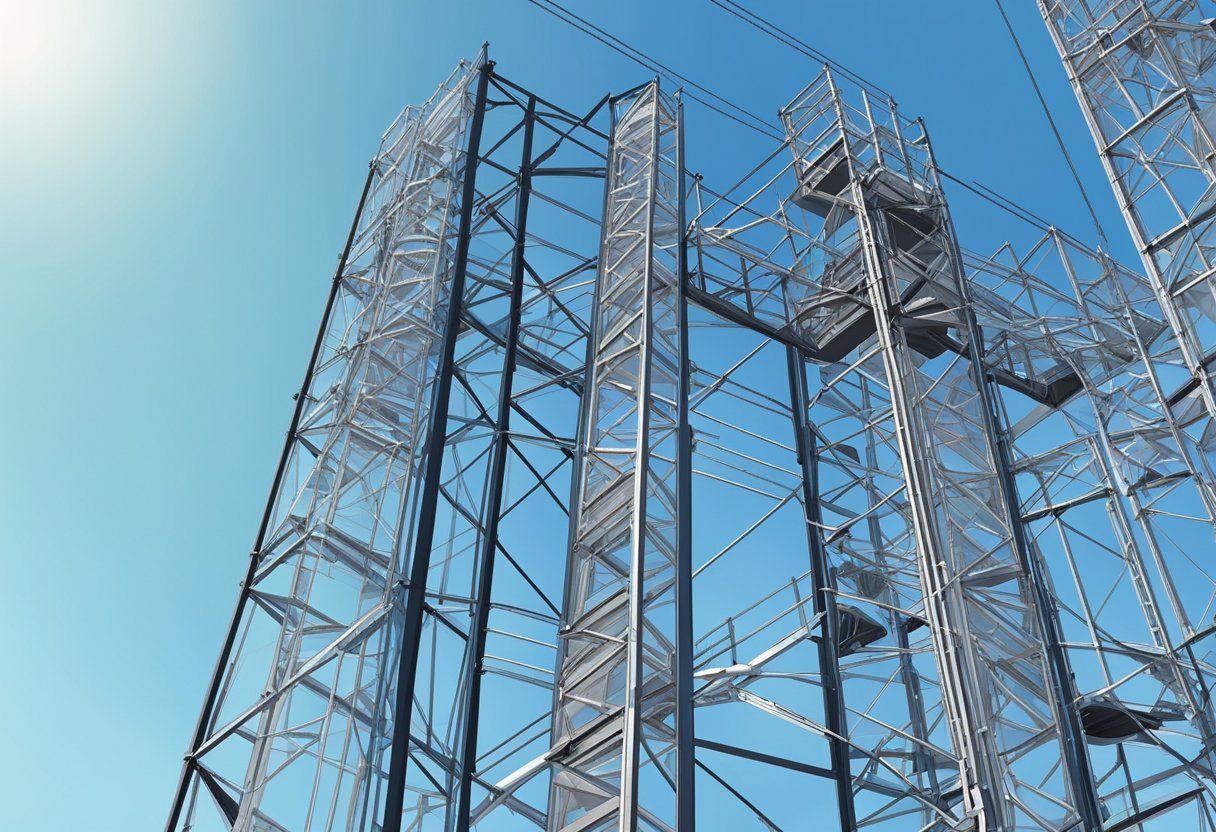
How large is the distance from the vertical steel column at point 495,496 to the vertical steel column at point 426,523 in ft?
4.70

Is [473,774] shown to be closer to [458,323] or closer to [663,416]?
[663,416]

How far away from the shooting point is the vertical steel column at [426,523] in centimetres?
1694

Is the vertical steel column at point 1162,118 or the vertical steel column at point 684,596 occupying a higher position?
the vertical steel column at point 1162,118

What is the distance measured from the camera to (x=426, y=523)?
779 inches

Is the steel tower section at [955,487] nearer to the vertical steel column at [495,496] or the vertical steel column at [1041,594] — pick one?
the vertical steel column at [1041,594]

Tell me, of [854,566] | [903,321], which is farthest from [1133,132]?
[854,566]

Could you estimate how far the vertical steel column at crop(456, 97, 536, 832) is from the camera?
64.1ft

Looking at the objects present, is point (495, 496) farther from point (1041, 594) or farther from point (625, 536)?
point (1041, 594)

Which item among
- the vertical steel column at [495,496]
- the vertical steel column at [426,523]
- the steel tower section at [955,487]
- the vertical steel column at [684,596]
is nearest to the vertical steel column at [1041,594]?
the steel tower section at [955,487]

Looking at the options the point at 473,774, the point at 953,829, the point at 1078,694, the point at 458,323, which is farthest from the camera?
the point at 458,323

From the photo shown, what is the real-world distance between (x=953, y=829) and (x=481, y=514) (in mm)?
9410

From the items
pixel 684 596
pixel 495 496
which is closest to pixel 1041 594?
pixel 684 596

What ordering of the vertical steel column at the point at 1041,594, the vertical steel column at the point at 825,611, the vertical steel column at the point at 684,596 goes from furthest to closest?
the vertical steel column at the point at 825,611 → the vertical steel column at the point at 1041,594 → the vertical steel column at the point at 684,596

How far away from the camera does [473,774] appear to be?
64.2 feet
